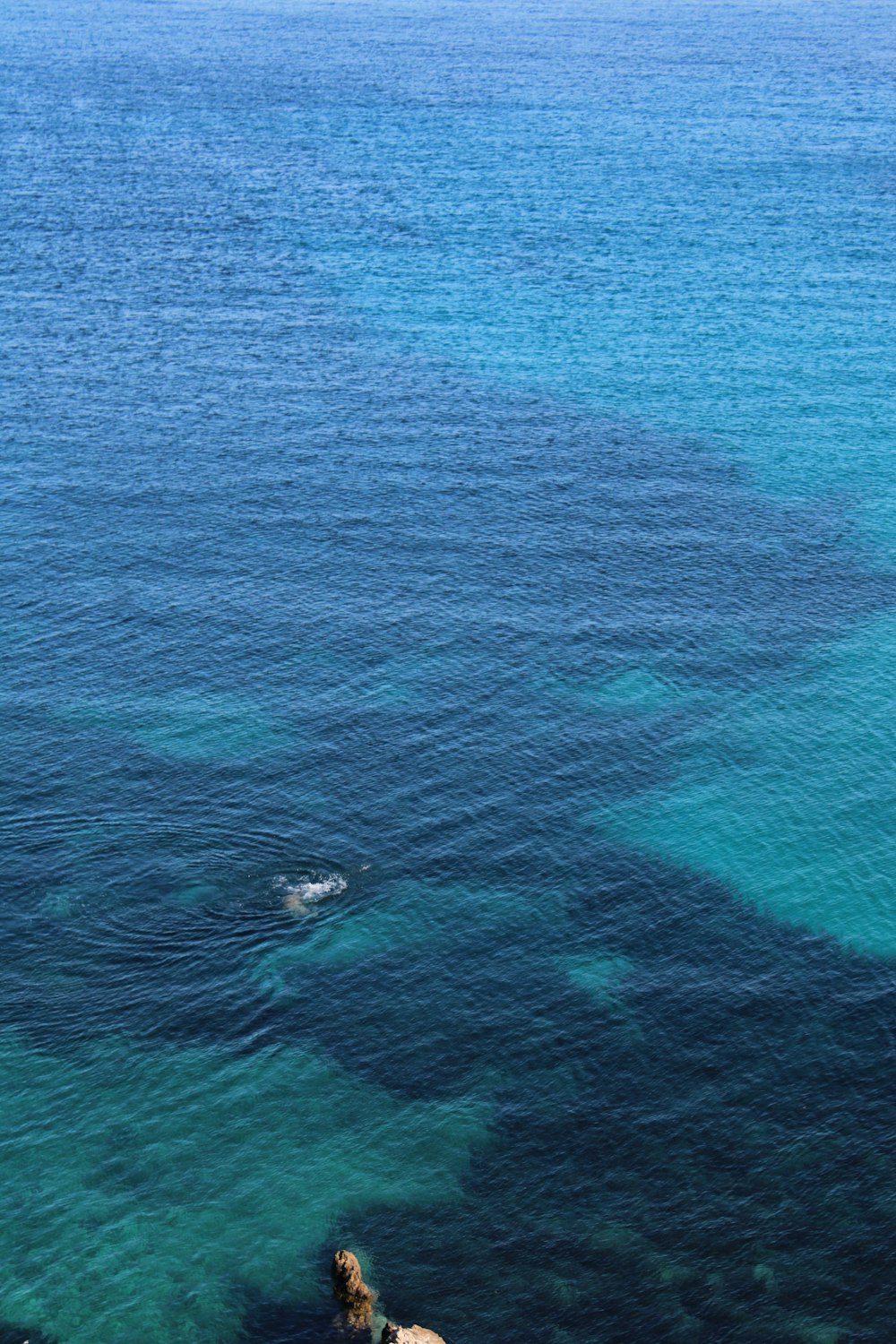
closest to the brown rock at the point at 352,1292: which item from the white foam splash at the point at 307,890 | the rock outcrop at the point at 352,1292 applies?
the rock outcrop at the point at 352,1292

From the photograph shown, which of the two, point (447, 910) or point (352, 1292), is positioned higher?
point (447, 910)

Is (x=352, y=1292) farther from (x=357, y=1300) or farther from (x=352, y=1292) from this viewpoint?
(x=357, y=1300)

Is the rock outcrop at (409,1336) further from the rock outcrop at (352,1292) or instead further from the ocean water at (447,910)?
the rock outcrop at (352,1292)

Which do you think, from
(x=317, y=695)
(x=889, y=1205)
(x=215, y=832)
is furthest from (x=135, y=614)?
(x=889, y=1205)

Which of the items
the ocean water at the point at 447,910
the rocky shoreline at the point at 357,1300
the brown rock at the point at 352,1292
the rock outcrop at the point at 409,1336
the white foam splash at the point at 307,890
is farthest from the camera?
the white foam splash at the point at 307,890

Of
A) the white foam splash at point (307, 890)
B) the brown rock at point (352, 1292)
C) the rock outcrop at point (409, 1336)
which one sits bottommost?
the brown rock at point (352, 1292)

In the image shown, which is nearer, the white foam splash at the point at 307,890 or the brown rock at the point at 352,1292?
the brown rock at the point at 352,1292

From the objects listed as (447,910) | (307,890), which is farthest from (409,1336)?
(307,890)
